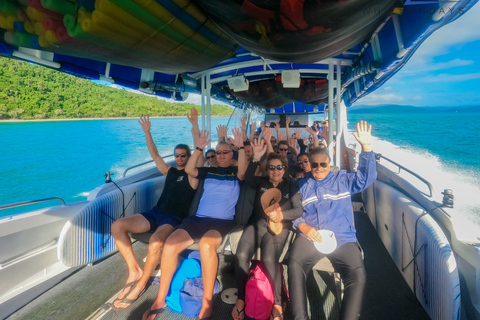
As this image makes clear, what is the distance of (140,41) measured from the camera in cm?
154

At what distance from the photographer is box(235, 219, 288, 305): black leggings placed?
1824 mm

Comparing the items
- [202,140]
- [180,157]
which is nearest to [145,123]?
[180,157]

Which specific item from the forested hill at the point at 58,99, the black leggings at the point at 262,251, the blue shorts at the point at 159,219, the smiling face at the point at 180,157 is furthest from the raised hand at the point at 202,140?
the forested hill at the point at 58,99

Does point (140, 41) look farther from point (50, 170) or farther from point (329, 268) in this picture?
point (50, 170)

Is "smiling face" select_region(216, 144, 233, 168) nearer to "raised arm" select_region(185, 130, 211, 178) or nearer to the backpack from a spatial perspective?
"raised arm" select_region(185, 130, 211, 178)

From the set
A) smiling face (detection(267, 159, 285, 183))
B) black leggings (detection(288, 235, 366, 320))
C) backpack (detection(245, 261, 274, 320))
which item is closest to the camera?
black leggings (detection(288, 235, 366, 320))

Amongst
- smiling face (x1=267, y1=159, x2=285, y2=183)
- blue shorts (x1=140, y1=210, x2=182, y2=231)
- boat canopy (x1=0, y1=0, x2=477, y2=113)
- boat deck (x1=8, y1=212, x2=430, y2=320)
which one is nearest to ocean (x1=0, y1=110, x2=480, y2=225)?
boat deck (x1=8, y1=212, x2=430, y2=320)

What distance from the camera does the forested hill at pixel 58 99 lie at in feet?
90.8

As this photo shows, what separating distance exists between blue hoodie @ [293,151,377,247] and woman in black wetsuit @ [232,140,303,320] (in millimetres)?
99

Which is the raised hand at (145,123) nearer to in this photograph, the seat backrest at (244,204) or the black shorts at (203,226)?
the black shorts at (203,226)

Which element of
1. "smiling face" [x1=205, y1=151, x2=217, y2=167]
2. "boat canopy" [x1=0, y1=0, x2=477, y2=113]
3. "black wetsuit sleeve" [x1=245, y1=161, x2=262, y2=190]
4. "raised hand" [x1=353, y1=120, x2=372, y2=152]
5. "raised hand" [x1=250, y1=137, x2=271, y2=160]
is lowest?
"black wetsuit sleeve" [x1=245, y1=161, x2=262, y2=190]

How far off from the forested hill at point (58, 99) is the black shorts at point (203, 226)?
102ft

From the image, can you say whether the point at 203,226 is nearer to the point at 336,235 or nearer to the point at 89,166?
the point at 336,235

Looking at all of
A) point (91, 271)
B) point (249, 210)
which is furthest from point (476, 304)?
point (91, 271)
